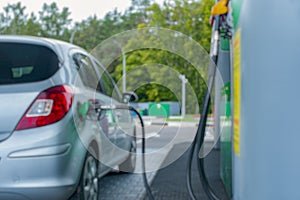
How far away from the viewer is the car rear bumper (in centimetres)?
277

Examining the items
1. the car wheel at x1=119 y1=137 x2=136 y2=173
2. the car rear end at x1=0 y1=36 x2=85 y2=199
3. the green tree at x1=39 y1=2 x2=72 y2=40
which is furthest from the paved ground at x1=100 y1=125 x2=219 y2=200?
the green tree at x1=39 y1=2 x2=72 y2=40

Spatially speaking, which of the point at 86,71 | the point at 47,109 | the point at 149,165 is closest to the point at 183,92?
the point at 86,71

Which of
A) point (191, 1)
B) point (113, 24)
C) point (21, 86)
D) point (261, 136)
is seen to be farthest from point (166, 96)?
point (113, 24)

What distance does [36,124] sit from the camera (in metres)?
2.90

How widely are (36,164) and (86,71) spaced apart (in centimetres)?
130

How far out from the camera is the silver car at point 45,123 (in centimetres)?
280

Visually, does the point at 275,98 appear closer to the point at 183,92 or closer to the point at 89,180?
the point at 183,92

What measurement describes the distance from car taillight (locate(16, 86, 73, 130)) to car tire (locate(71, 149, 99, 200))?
0.53 metres

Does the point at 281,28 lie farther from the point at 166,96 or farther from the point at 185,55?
the point at 166,96

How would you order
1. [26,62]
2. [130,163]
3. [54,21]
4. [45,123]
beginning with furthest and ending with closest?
[54,21], [130,163], [26,62], [45,123]

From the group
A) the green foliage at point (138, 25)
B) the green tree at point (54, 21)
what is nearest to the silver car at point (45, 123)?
the green foliage at point (138, 25)

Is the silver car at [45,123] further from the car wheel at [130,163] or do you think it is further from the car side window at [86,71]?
the car wheel at [130,163]

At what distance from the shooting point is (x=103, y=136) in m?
3.87

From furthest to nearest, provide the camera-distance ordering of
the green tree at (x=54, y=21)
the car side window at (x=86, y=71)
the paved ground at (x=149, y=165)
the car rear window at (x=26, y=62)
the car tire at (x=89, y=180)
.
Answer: the green tree at (x=54, y=21), the paved ground at (x=149, y=165), the car side window at (x=86, y=71), the car tire at (x=89, y=180), the car rear window at (x=26, y=62)
